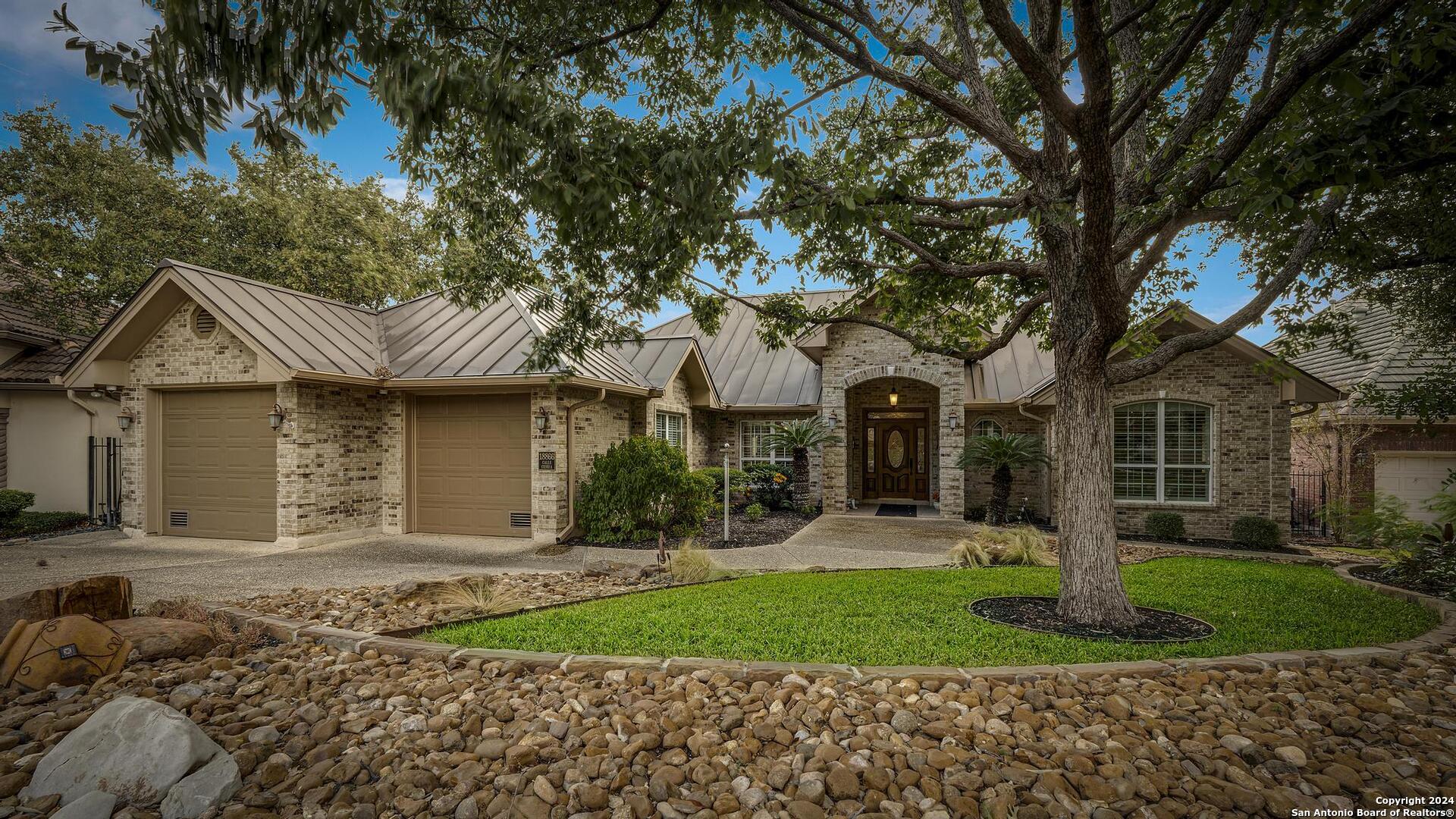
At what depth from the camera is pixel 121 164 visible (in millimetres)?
14000

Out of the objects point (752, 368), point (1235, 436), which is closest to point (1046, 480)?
point (1235, 436)

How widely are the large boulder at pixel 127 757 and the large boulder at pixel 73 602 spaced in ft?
5.70

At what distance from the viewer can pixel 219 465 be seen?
9.83 metres

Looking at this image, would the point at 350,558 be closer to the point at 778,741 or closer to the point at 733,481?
the point at 733,481

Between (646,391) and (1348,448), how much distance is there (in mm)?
13804

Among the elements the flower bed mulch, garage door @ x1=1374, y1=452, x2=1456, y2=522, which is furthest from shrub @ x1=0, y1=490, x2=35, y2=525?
garage door @ x1=1374, y1=452, x2=1456, y2=522

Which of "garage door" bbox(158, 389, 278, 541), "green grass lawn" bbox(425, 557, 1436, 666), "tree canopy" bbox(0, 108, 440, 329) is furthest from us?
"tree canopy" bbox(0, 108, 440, 329)

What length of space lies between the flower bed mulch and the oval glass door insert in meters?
8.76

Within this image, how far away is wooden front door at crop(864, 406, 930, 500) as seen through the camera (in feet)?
51.0

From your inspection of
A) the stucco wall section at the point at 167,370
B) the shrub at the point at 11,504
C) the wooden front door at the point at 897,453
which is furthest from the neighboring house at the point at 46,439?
the wooden front door at the point at 897,453

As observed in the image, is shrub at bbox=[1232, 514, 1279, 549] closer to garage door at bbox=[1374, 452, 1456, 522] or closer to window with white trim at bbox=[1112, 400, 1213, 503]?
window with white trim at bbox=[1112, 400, 1213, 503]

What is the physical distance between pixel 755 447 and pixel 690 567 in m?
9.01

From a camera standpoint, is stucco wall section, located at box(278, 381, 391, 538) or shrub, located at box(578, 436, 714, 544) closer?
stucco wall section, located at box(278, 381, 391, 538)

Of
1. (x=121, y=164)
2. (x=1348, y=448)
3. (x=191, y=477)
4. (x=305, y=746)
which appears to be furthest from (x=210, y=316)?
(x=1348, y=448)
